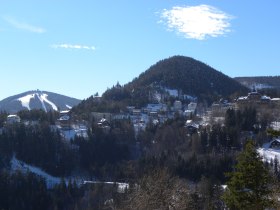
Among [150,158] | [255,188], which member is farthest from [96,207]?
[255,188]

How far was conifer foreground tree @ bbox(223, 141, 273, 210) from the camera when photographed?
19.3 m

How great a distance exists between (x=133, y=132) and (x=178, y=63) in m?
93.5

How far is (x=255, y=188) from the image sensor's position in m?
19.4

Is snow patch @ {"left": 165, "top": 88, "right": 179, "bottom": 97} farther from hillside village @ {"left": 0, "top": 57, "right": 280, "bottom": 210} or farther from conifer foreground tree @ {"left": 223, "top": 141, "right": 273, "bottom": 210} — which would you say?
conifer foreground tree @ {"left": 223, "top": 141, "right": 273, "bottom": 210}

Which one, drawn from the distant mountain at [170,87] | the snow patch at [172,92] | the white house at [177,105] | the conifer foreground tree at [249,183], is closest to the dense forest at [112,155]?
the conifer foreground tree at [249,183]

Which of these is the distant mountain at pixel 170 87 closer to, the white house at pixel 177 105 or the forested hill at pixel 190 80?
the forested hill at pixel 190 80

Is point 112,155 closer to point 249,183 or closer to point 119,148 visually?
point 119,148

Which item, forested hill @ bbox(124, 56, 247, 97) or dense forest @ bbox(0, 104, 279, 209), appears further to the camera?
forested hill @ bbox(124, 56, 247, 97)

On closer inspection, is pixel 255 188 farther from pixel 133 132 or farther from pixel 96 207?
pixel 133 132

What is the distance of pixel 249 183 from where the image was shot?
19.4 m

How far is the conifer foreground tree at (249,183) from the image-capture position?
19266 millimetres

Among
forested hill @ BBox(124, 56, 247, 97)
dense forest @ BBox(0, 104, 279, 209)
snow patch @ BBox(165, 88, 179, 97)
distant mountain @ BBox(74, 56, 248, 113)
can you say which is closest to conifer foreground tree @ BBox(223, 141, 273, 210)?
dense forest @ BBox(0, 104, 279, 209)

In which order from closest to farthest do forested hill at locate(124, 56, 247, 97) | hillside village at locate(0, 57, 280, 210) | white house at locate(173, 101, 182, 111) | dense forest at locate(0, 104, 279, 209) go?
dense forest at locate(0, 104, 279, 209) → hillside village at locate(0, 57, 280, 210) → white house at locate(173, 101, 182, 111) → forested hill at locate(124, 56, 247, 97)

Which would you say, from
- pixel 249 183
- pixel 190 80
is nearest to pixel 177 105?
pixel 190 80
